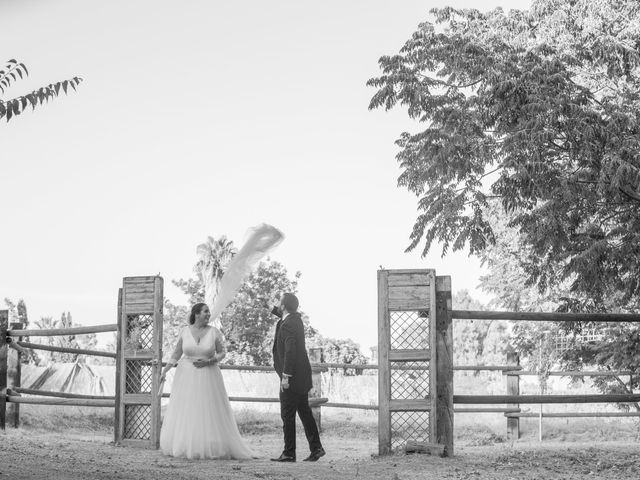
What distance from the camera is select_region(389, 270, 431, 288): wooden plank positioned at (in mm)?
9453

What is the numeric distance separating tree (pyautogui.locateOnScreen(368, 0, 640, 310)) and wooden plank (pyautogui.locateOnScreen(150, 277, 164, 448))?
14.7ft

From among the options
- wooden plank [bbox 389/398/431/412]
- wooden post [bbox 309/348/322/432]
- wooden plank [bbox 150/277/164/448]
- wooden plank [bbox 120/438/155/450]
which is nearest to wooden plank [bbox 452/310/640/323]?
wooden plank [bbox 389/398/431/412]

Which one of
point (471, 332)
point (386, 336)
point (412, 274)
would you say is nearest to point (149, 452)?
point (386, 336)

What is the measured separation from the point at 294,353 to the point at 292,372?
218mm

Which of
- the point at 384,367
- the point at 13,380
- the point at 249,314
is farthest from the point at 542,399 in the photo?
the point at 249,314

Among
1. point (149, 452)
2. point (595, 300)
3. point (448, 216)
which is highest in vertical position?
point (448, 216)

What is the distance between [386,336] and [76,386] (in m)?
12.3

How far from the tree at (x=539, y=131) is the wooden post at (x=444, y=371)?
2.48 metres

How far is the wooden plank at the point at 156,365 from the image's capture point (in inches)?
419

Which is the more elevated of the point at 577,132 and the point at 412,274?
the point at 577,132

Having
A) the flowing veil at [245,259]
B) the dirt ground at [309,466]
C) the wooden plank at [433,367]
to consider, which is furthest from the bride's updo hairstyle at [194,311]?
the wooden plank at [433,367]

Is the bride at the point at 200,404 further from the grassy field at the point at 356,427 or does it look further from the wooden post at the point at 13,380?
the grassy field at the point at 356,427

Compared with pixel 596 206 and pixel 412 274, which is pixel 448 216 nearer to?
pixel 596 206

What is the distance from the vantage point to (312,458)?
31.0 feet
